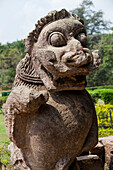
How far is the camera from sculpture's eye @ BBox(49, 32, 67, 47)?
1.36 m

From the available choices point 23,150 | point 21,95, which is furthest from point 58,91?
point 23,150

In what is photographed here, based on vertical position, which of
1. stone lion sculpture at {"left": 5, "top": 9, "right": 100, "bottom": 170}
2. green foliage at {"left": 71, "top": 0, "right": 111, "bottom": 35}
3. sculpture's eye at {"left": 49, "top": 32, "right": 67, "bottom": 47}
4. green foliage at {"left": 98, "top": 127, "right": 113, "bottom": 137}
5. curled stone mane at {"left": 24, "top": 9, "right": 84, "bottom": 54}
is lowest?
green foliage at {"left": 98, "top": 127, "right": 113, "bottom": 137}

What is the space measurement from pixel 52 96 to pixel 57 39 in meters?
0.47

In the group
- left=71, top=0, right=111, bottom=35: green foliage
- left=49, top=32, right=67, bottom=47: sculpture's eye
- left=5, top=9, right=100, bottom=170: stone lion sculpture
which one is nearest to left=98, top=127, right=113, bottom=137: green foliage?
left=5, top=9, right=100, bottom=170: stone lion sculpture

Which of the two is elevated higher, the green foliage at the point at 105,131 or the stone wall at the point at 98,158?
the stone wall at the point at 98,158

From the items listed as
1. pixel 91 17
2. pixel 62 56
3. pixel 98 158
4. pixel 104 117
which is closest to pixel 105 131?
pixel 104 117

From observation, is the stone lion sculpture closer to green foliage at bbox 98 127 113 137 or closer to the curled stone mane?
the curled stone mane

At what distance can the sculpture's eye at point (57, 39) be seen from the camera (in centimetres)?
136

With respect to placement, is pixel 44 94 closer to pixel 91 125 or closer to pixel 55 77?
pixel 55 77

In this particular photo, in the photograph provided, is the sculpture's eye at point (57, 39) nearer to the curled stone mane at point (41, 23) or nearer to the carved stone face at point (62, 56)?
the carved stone face at point (62, 56)

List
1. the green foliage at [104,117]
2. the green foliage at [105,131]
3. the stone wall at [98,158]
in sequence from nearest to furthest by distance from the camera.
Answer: the stone wall at [98,158] → the green foliage at [105,131] → the green foliage at [104,117]

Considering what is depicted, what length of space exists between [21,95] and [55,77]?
0.29m

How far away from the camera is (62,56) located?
1330 millimetres

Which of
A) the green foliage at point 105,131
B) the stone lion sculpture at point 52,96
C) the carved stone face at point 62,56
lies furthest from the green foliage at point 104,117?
the carved stone face at point 62,56
